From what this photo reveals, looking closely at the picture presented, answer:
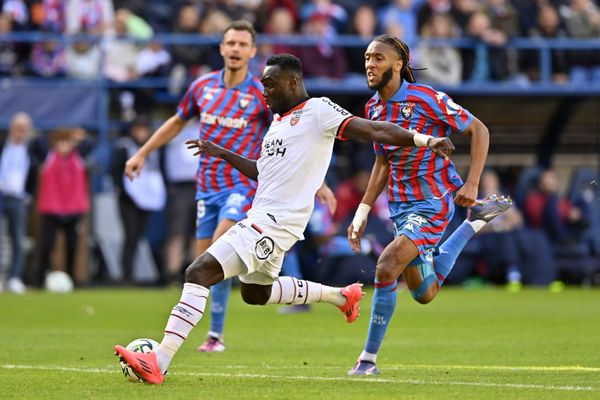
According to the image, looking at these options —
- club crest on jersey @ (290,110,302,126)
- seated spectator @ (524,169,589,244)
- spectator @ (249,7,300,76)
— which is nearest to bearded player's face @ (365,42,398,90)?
club crest on jersey @ (290,110,302,126)

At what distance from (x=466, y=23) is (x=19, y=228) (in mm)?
9082

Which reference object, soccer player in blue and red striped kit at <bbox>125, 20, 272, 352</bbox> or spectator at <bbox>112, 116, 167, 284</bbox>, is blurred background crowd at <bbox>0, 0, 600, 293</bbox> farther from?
soccer player in blue and red striped kit at <bbox>125, 20, 272, 352</bbox>

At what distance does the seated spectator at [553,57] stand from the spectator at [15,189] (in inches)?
371

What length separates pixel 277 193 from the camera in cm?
893

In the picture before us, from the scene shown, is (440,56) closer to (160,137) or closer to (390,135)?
(160,137)

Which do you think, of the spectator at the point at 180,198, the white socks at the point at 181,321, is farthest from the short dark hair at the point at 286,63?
the spectator at the point at 180,198

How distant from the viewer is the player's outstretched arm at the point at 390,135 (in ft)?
26.3

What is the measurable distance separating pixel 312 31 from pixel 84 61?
13.1 feet

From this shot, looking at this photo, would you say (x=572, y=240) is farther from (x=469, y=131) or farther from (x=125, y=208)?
(x=469, y=131)

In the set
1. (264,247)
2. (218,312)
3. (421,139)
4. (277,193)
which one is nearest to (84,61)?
(218,312)

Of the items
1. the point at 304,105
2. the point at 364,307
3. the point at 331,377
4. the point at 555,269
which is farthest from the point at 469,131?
the point at 555,269

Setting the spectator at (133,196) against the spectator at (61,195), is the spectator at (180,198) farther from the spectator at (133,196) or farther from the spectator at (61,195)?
the spectator at (61,195)

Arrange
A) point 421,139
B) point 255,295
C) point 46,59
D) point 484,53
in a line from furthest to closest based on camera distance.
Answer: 1. point 484,53
2. point 46,59
3. point 255,295
4. point 421,139

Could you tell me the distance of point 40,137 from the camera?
71.7ft
